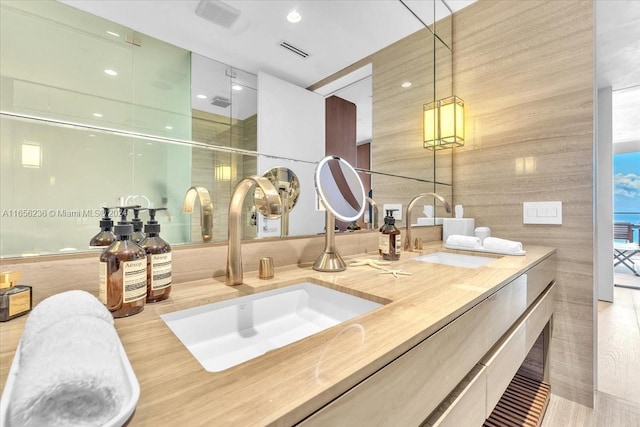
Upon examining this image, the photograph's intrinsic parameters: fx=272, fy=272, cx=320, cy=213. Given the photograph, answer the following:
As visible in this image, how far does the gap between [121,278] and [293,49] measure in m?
0.99

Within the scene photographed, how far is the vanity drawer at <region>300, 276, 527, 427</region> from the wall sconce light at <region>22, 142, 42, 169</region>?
0.96 m

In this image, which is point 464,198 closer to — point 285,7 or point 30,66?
point 285,7

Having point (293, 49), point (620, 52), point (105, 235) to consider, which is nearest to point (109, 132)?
point (105, 235)

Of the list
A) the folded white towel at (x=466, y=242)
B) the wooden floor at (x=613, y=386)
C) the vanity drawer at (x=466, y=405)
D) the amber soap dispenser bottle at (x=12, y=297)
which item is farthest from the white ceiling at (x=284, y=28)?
the wooden floor at (x=613, y=386)

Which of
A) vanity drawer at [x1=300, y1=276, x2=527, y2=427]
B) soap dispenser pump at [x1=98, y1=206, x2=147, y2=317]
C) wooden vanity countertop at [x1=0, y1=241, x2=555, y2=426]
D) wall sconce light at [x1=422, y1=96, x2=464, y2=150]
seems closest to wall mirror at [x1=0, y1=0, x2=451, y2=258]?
soap dispenser pump at [x1=98, y1=206, x2=147, y2=317]

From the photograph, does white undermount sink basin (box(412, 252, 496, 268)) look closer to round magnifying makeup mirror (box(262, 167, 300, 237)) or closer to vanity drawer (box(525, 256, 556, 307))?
vanity drawer (box(525, 256, 556, 307))

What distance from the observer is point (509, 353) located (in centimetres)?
76

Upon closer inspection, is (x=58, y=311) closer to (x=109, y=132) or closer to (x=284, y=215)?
(x=109, y=132)

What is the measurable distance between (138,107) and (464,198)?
5.61ft

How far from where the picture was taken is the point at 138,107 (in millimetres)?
896

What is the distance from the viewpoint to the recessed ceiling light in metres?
1.04

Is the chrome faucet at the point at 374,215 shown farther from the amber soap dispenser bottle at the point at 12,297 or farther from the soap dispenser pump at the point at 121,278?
A: the amber soap dispenser bottle at the point at 12,297

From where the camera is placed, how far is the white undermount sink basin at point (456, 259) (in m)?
1.15

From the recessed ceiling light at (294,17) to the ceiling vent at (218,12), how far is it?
19cm
